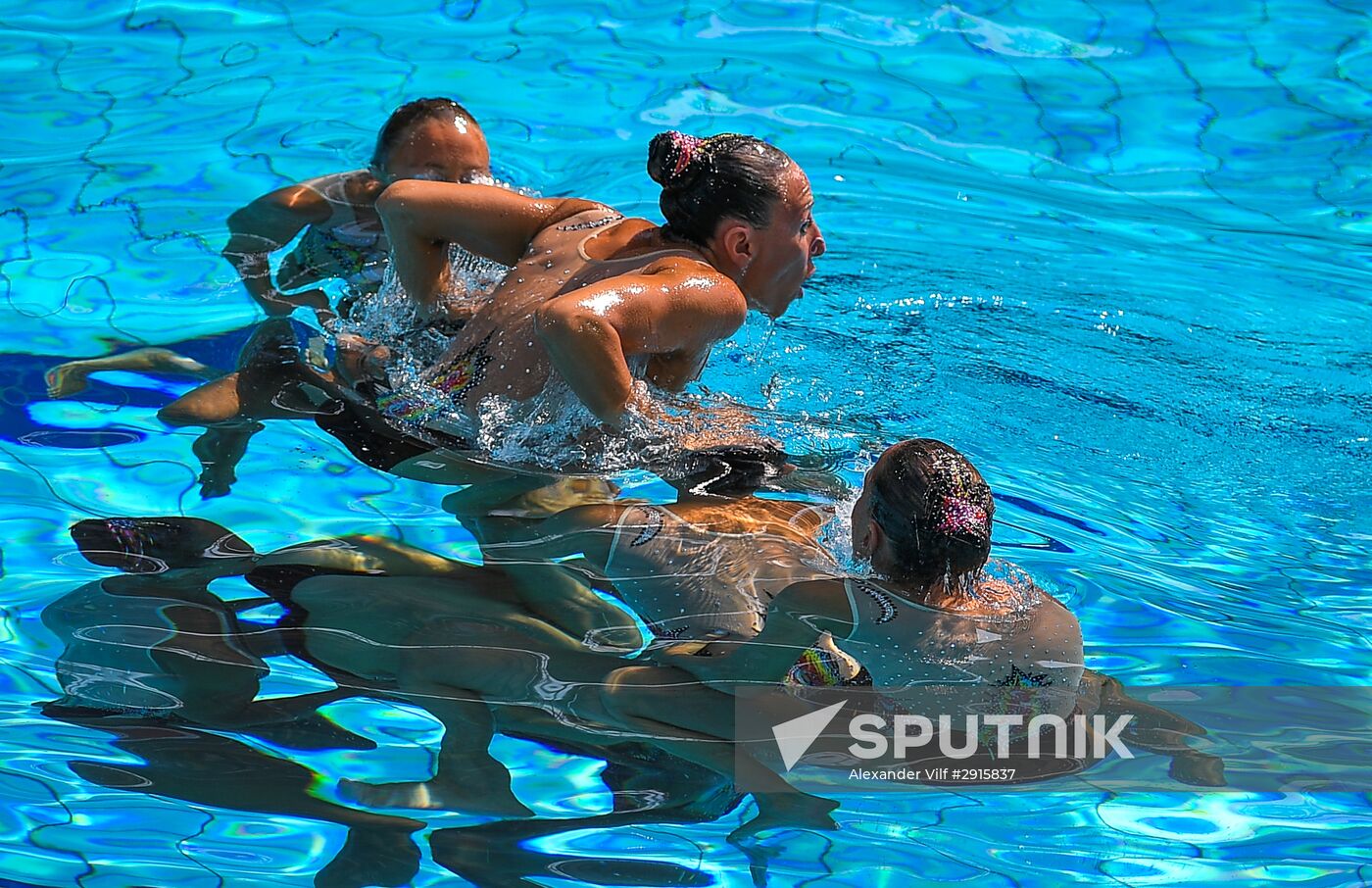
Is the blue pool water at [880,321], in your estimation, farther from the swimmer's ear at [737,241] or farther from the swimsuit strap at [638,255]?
the swimsuit strap at [638,255]

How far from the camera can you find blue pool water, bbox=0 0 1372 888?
3.16 meters

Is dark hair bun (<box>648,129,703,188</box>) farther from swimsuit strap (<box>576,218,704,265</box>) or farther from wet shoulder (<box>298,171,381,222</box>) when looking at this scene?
wet shoulder (<box>298,171,381,222</box>)

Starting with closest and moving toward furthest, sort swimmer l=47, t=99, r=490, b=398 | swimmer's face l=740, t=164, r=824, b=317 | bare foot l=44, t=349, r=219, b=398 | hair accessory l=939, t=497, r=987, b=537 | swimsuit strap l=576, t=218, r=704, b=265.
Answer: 1. hair accessory l=939, t=497, r=987, b=537
2. swimsuit strap l=576, t=218, r=704, b=265
3. swimmer's face l=740, t=164, r=824, b=317
4. bare foot l=44, t=349, r=219, b=398
5. swimmer l=47, t=99, r=490, b=398

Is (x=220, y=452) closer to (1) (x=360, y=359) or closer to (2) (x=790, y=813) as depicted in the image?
(1) (x=360, y=359)

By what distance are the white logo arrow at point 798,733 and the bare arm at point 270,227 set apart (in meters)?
2.47

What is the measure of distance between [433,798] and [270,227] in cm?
251

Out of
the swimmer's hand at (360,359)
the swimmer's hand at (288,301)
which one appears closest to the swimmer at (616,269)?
the swimmer's hand at (360,359)

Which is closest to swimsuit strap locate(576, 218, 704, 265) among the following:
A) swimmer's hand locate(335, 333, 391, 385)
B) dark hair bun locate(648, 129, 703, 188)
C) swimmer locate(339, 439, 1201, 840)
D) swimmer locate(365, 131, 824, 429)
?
swimmer locate(365, 131, 824, 429)

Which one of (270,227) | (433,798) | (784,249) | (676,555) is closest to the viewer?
(433,798)

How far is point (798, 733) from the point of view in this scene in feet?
10.5

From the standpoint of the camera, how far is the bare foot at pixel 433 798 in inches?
123

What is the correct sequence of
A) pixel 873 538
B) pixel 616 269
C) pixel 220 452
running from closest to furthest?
pixel 873 538, pixel 616 269, pixel 220 452

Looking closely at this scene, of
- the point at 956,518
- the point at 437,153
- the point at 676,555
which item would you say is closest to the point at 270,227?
the point at 437,153

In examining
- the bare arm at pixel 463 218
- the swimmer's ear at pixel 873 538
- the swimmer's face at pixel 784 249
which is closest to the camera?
the swimmer's ear at pixel 873 538
